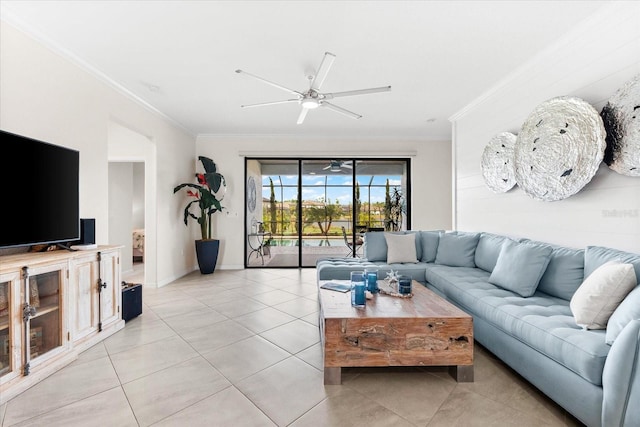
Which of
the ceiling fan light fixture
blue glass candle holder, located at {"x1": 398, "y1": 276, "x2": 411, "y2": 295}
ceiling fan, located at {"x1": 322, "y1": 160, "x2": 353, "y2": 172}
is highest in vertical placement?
the ceiling fan light fixture

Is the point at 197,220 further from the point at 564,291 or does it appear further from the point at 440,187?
the point at 564,291

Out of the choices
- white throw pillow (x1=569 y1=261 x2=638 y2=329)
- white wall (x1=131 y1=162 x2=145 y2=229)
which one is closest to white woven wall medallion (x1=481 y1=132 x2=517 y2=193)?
white throw pillow (x1=569 y1=261 x2=638 y2=329)

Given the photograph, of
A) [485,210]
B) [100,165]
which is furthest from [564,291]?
[100,165]

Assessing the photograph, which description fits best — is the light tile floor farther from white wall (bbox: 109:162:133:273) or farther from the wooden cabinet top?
white wall (bbox: 109:162:133:273)

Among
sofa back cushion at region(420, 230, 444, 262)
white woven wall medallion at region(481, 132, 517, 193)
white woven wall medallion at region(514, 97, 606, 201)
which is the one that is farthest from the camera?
sofa back cushion at region(420, 230, 444, 262)

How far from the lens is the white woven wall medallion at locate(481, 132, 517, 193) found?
3.17 meters

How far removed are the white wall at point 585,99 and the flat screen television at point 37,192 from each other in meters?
4.16

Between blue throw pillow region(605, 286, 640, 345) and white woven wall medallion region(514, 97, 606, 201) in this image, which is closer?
blue throw pillow region(605, 286, 640, 345)

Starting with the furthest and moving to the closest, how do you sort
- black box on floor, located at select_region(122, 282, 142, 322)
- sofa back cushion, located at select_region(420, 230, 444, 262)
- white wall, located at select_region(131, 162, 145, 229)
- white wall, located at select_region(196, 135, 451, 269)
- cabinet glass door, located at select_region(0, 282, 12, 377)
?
1. white wall, located at select_region(131, 162, 145, 229)
2. white wall, located at select_region(196, 135, 451, 269)
3. sofa back cushion, located at select_region(420, 230, 444, 262)
4. black box on floor, located at select_region(122, 282, 142, 322)
5. cabinet glass door, located at select_region(0, 282, 12, 377)

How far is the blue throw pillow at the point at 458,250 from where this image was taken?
341 cm

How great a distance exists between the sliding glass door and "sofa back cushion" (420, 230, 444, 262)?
1973 millimetres

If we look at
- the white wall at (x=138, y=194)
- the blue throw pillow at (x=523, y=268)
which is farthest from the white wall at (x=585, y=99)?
the white wall at (x=138, y=194)

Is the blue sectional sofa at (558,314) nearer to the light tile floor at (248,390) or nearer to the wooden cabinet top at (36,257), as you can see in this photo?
the light tile floor at (248,390)

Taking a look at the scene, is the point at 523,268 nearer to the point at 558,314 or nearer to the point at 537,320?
the point at 558,314
